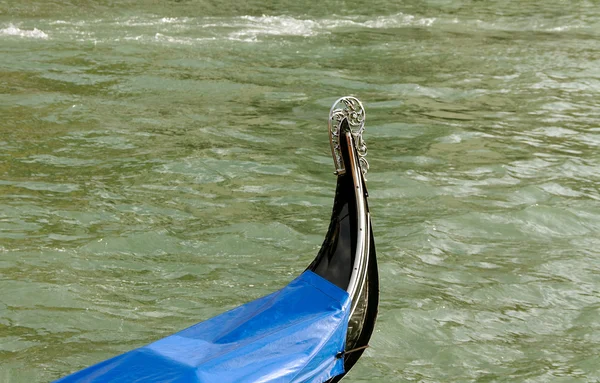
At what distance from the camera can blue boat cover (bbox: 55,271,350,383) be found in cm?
277

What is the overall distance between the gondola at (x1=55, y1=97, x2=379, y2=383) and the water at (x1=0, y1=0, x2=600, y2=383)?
2.04ft

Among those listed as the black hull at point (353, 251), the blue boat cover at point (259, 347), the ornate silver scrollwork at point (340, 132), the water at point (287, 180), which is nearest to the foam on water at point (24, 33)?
the water at point (287, 180)

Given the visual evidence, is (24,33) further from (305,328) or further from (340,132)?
(305,328)

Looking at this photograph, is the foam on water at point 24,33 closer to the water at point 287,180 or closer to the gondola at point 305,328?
the water at point 287,180

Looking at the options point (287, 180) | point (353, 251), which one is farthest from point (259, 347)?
point (287, 180)

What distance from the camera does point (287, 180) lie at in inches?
242

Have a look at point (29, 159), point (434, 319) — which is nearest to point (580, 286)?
point (434, 319)

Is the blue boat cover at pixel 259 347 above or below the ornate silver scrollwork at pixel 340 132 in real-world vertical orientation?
below

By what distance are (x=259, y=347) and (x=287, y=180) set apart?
3.26 m

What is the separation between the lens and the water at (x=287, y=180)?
4234mm

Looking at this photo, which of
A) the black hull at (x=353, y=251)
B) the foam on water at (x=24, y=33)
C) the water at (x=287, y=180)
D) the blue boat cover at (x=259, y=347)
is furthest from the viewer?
the foam on water at (x=24, y=33)

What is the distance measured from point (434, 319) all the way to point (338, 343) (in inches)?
49.9

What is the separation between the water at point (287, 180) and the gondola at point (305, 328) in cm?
62

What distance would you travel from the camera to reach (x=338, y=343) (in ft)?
10.5
